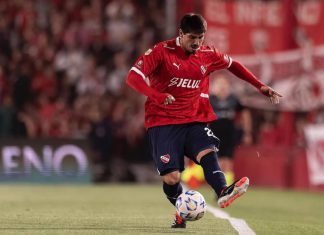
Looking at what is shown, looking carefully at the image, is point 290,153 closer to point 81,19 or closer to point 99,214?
point 81,19

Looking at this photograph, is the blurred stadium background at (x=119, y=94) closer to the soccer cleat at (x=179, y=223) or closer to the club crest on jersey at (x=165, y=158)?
the soccer cleat at (x=179, y=223)

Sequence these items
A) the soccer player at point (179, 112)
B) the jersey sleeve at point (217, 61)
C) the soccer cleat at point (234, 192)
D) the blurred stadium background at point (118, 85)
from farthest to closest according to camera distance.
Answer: the blurred stadium background at point (118, 85) → the jersey sleeve at point (217, 61) → the soccer player at point (179, 112) → the soccer cleat at point (234, 192)

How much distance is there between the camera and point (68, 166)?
20.1m

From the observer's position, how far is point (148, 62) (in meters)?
8.98

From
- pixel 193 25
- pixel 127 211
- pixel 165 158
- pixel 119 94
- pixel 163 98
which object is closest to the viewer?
pixel 163 98

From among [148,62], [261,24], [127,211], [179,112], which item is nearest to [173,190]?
[179,112]

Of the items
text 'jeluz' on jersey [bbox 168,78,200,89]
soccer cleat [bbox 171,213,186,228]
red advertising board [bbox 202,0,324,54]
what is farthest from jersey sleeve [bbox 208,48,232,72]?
red advertising board [bbox 202,0,324,54]

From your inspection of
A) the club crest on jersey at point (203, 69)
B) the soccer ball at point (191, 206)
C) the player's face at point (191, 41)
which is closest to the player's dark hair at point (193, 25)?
the player's face at point (191, 41)

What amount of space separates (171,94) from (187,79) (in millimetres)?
214

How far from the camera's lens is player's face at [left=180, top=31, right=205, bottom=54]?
29.2ft

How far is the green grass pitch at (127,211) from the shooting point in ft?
29.9

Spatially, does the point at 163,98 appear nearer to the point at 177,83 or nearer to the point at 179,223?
the point at 177,83

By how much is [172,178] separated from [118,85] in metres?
12.5

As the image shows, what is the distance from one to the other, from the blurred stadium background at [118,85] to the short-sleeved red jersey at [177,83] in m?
10.00
